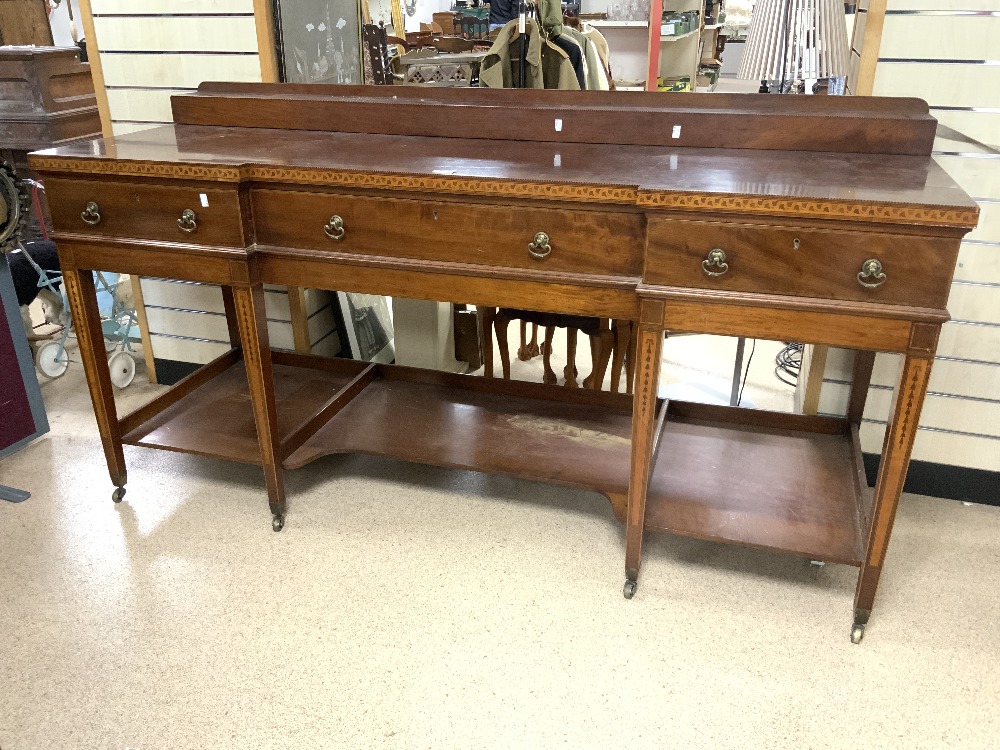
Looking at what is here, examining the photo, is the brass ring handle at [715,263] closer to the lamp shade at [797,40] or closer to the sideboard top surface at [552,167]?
the sideboard top surface at [552,167]

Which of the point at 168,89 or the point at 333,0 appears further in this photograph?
the point at 168,89

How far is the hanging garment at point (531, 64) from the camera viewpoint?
7.54ft

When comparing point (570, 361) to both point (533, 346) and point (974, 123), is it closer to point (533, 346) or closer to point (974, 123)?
point (533, 346)

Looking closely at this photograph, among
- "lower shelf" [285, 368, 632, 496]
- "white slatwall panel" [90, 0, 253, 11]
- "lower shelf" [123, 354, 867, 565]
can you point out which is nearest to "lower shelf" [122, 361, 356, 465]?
Answer: "lower shelf" [123, 354, 867, 565]

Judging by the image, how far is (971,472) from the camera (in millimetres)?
2393

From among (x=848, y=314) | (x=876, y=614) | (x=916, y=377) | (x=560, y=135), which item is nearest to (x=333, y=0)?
(x=560, y=135)

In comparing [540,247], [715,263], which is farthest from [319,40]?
[715,263]

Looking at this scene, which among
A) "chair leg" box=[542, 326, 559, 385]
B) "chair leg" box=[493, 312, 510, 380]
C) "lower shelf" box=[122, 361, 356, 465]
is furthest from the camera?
"chair leg" box=[542, 326, 559, 385]

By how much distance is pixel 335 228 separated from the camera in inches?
74.9

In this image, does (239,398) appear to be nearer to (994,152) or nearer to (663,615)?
(663,615)

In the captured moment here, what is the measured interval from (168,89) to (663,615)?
2334mm

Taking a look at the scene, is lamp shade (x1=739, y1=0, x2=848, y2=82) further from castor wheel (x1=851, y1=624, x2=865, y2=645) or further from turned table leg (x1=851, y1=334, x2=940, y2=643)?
castor wheel (x1=851, y1=624, x2=865, y2=645)

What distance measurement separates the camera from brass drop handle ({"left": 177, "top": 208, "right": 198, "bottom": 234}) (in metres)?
1.96

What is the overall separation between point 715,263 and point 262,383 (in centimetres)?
120
